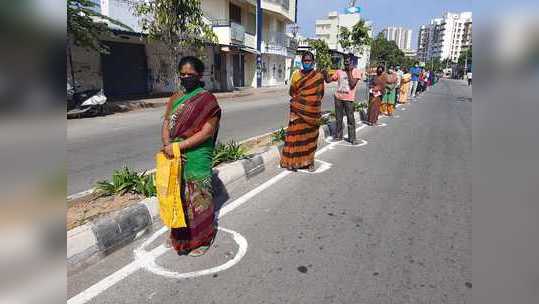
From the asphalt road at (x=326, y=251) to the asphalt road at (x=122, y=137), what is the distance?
1417mm

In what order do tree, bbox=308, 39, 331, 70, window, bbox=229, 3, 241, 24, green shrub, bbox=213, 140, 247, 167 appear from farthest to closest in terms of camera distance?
1. window, bbox=229, 3, 241, 24
2. tree, bbox=308, 39, 331, 70
3. green shrub, bbox=213, 140, 247, 167

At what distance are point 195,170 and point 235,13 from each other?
25.3 meters

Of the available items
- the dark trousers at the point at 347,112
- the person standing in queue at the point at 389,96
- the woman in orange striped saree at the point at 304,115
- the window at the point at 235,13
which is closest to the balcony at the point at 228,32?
the window at the point at 235,13

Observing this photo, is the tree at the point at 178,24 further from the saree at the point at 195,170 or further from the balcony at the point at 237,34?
the balcony at the point at 237,34

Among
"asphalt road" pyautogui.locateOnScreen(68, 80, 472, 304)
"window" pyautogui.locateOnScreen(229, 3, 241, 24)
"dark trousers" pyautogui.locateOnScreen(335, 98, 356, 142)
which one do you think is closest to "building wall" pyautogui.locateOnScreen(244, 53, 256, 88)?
"window" pyautogui.locateOnScreen(229, 3, 241, 24)

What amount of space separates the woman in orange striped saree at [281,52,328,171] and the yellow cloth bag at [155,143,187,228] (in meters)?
3.03

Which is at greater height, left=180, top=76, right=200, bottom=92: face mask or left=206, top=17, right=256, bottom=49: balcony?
left=206, top=17, right=256, bottom=49: balcony

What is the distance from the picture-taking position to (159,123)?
10461 mm

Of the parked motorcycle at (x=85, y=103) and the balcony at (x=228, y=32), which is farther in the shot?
the balcony at (x=228, y=32)

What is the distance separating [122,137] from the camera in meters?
8.41

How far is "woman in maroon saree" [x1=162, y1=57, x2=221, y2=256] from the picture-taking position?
292 cm

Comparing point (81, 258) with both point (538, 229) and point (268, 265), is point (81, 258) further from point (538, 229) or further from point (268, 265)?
point (538, 229)

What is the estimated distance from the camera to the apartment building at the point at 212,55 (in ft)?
51.7

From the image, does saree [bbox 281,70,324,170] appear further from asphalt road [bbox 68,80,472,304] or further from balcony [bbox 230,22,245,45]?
balcony [bbox 230,22,245,45]
